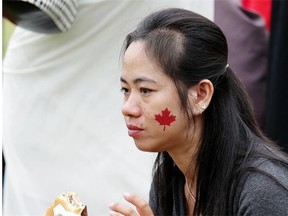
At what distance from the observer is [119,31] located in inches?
114

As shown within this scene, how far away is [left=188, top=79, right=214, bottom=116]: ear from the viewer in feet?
6.48

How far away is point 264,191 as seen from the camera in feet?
6.16

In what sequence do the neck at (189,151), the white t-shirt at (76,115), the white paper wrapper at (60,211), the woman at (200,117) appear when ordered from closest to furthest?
the white paper wrapper at (60,211), the woman at (200,117), the neck at (189,151), the white t-shirt at (76,115)

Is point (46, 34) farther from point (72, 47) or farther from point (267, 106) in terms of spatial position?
point (267, 106)

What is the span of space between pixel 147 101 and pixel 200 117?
17 centimetres

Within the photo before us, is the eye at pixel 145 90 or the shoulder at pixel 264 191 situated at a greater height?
the eye at pixel 145 90

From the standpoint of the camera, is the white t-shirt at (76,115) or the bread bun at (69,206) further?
the white t-shirt at (76,115)

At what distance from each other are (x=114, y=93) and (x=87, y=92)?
0.11 m

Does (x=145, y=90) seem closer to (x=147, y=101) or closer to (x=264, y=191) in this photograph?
(x=147, y=101)

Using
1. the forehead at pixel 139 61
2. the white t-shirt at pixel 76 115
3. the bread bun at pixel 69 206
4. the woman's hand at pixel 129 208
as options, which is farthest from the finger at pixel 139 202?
the white t-shirt at pixel 76 115

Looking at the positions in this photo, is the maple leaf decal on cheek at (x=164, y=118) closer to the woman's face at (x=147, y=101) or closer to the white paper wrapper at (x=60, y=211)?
the woman's face at (x=147, y=101)

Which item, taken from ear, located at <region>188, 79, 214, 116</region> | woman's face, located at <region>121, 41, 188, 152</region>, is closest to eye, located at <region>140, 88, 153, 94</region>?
woman's face, located at <region>121, 41, 188, 152</region>

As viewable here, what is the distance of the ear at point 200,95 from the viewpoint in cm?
198

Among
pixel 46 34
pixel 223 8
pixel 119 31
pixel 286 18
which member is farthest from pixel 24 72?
pixel 286 18
